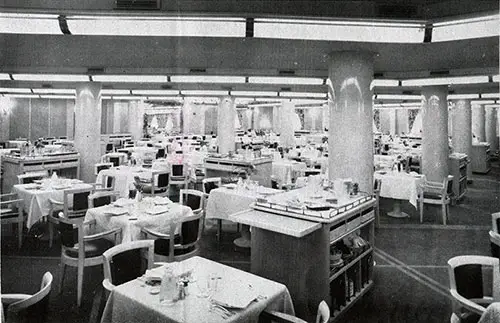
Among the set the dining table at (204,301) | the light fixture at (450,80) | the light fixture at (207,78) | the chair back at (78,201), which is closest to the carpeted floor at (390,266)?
the chair back at (78,201)

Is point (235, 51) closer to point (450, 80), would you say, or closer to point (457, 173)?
point (450, 80)

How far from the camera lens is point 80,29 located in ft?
12.0

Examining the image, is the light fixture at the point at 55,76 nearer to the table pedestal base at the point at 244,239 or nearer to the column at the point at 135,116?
the table pedestal base at the point at 244,239

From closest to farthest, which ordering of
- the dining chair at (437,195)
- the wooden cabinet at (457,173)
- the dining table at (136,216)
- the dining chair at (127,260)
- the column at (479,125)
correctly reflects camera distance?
the dining chair at (127,260) < the dining table at (136,216) < the dining chair at (437,195) < the wooden cabinet at (457,173) < the column at (479,125)

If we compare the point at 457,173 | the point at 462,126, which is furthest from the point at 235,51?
the point at 462,126

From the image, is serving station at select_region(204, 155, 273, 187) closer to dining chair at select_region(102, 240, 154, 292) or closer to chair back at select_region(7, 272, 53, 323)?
dining chair at select_region(102, 240, 154, 292)

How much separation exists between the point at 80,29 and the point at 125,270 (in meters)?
2.23

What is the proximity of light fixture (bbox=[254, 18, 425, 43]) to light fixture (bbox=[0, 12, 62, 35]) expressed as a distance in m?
1.86

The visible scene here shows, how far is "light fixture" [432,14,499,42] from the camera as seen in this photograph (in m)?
3.51

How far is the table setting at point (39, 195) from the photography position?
243 inches

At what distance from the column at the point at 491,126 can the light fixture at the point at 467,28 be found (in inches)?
726

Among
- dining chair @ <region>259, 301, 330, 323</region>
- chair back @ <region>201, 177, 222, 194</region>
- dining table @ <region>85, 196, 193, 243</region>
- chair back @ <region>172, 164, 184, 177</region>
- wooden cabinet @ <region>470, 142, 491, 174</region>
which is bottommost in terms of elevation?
dining chair @ <region>259, 301, 330, 323</region>

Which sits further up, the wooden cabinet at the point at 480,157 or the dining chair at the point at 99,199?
the wooden cabinet at the point at 480,157

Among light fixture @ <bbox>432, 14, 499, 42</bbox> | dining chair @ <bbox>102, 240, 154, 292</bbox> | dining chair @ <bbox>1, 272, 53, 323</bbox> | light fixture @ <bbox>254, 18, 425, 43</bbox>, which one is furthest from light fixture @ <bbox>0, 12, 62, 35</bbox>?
light fixture @ <bbox>432, 14, 499, 42</bbox>
